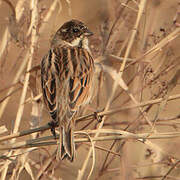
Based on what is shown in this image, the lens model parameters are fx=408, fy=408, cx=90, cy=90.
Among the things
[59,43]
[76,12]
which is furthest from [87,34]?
[76,12]

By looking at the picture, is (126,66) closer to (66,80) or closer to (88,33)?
(66,80)

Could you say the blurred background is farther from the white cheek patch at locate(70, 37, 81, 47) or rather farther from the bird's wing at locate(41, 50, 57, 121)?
the white cheek patch at locate(70, 37, 81, 47)

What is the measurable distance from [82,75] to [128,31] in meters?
0.60

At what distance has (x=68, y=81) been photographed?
348 centimetres

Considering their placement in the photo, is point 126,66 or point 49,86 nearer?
point 126,66

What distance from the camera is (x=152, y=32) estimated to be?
134 inches

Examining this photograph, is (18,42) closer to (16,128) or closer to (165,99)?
(16,128)

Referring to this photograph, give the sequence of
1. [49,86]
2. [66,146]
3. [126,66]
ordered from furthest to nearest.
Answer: [49,86], [126,66], [66,146]

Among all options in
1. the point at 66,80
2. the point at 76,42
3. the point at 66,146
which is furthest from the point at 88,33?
the point at 66,146

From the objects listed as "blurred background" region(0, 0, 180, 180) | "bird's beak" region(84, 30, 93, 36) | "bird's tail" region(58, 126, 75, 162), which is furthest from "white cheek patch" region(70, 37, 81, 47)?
"bird's tail" region(58, 126, 75, 162)

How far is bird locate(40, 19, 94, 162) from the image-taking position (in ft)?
10.3

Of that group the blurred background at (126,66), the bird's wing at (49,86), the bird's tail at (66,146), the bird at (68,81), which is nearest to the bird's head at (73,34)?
the bird at (68,81)

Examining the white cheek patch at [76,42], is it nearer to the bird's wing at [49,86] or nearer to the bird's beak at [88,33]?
the bird's beak at [88,33]

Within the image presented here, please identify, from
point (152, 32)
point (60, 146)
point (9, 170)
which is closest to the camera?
point (60, 146)
